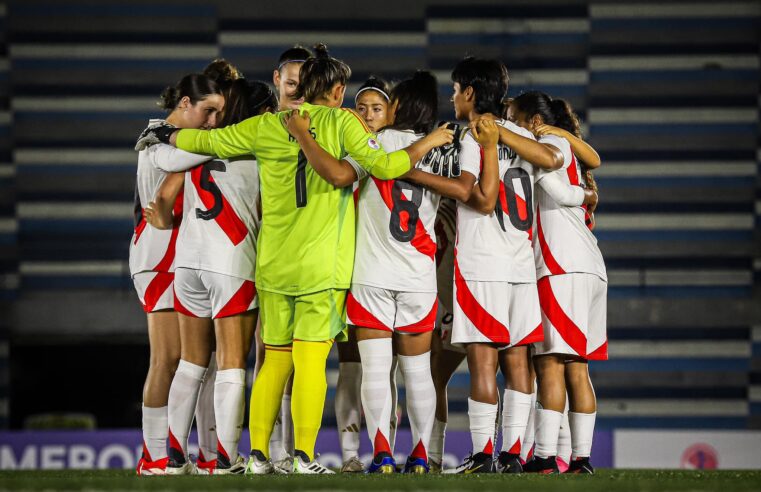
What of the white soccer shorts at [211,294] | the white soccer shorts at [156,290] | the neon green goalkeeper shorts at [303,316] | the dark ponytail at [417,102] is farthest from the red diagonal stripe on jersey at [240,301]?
the dark ponytail at [417,102]

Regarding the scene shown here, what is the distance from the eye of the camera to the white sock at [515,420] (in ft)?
14.5

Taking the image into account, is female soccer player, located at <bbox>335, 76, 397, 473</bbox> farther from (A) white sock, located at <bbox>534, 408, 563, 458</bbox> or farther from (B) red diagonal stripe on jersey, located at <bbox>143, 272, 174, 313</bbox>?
(B) red diagonal stripe on jersey, located at <bbox>143, 272, 174, 313</bbox>

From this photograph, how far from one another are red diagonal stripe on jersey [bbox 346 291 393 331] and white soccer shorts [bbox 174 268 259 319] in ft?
1.39

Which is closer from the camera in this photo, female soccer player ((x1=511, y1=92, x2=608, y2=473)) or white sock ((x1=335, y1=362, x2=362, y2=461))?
female soccer player ((x1=511, y1=92, x2=608, y2=473))

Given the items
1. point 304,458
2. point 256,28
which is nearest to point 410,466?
point 304,458

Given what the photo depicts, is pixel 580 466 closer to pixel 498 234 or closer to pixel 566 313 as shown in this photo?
pixel 566 313

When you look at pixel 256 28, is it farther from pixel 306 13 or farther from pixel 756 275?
pixel 756 275

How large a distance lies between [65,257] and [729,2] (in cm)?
698

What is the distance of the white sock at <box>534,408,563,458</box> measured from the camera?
445cm

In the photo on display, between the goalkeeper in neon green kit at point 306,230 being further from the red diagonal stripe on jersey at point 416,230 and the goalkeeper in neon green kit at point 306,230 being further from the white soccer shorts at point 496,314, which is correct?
the white soccer shorts at point 496,314

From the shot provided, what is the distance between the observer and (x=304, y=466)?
412 cm

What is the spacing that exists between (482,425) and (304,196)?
3.90ft

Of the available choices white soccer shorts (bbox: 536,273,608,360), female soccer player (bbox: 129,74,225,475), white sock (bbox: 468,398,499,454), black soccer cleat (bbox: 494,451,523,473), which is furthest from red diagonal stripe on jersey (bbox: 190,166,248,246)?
black soccer cleat (bbox: 494,451,523,473)

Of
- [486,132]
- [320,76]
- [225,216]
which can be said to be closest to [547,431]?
[486,132]
